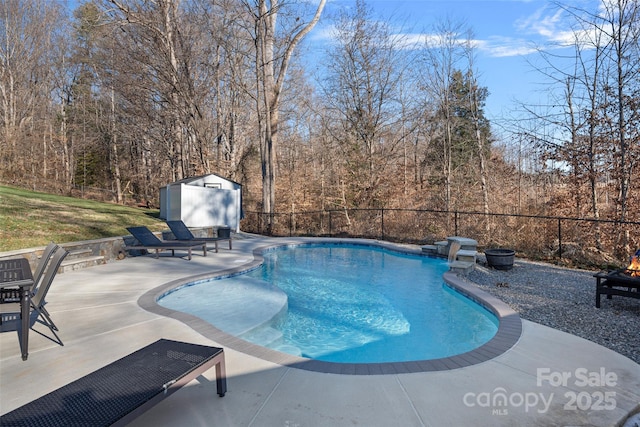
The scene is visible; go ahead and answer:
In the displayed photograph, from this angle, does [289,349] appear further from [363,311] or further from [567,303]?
[567,303]

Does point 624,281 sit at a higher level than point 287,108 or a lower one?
lower

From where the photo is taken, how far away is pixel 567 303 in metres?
5.09

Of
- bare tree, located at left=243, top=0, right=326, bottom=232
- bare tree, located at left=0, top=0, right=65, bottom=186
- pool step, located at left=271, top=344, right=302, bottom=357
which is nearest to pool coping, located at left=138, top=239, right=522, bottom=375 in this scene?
pool step, located at left=271, top=344, right=302, bottom=357

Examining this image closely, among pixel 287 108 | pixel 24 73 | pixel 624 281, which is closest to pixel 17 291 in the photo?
pixel 624 281

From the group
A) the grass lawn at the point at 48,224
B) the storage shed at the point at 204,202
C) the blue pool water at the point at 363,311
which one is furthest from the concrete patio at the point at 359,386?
the storage shed at the point at 204,202

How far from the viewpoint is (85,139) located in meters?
21.4

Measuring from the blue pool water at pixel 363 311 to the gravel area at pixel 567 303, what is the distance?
66 centimetres

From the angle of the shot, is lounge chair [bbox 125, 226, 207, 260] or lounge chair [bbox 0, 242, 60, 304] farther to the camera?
lounge chair [bbox 125, 226, 207, 260]

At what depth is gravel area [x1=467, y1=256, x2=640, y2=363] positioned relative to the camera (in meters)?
3.89

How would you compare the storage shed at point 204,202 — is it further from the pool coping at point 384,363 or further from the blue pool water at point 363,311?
the pool coping at point 384,363

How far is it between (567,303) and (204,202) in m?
10.9

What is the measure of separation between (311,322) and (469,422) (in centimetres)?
317

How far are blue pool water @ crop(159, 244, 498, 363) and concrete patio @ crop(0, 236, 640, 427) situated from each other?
3.39 feet

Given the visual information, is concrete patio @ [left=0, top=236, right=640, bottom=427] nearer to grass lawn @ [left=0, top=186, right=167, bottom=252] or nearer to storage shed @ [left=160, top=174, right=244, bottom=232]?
grass lawn @ [left=0, top=186, right=167, bottom=252]
